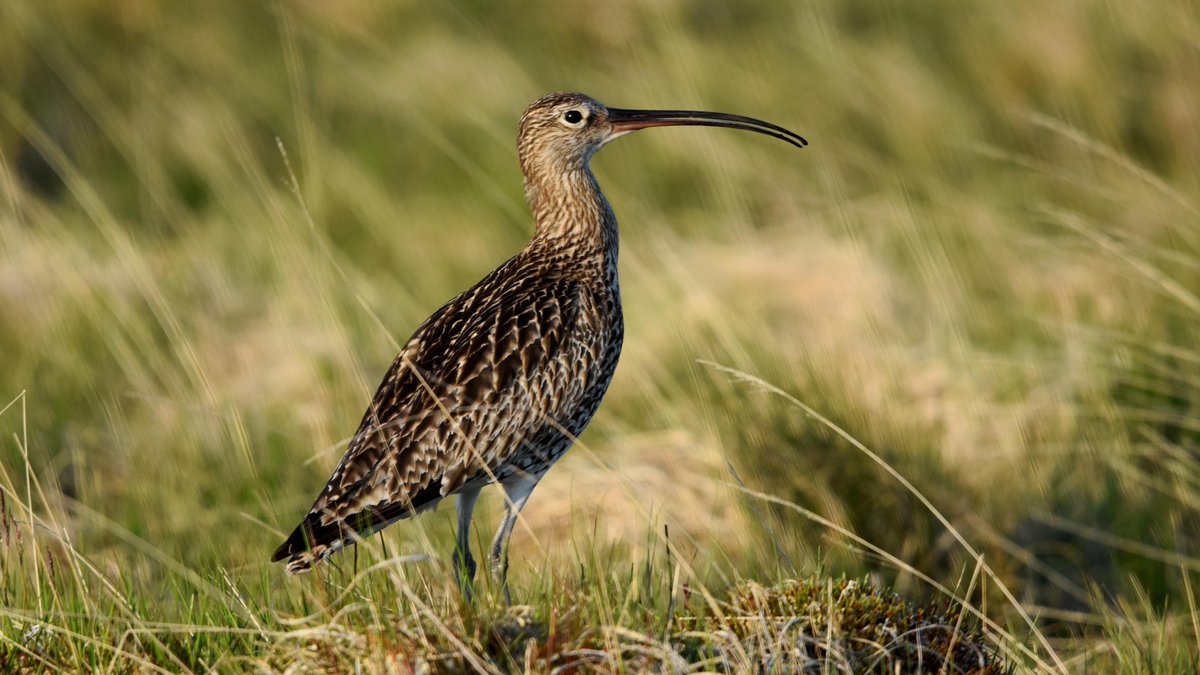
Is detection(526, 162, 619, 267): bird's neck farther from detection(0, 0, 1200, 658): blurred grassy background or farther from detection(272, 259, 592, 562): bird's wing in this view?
detection(0, 0, 1200, 658): blurred grassy background

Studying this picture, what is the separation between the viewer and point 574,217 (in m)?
5.82

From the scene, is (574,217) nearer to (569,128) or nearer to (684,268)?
(569,128)

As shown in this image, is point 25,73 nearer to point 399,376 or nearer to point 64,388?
point 64,388

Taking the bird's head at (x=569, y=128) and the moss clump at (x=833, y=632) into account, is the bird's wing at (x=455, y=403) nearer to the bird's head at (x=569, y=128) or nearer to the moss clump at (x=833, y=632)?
the bird's head at (x=569, y=128)

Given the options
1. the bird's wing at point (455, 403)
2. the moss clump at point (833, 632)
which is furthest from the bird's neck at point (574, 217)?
the moss clump at point (833, 632)

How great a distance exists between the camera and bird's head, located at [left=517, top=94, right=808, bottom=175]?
5977mm

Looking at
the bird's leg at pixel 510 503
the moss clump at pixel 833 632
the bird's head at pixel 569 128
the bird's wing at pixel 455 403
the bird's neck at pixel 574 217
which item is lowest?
the moss clump at pixel 833 632

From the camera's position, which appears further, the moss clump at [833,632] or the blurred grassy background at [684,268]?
the blurred grassy background at [684,268]

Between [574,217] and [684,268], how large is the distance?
2320mm

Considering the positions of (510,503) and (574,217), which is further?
(574,217)

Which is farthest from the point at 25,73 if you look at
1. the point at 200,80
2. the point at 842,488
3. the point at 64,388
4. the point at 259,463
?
the point at 842,488

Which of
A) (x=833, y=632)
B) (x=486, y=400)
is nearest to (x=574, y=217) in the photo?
(x=486, y=400)

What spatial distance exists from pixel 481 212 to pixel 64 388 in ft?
12.2

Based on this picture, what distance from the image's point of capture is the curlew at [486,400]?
492 centimetres
